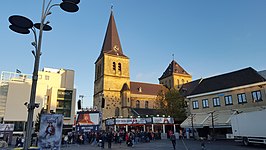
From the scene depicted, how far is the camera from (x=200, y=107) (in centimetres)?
3562

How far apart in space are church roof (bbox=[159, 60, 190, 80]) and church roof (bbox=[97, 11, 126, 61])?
68.2ft

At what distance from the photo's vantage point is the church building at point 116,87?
54.6 metres

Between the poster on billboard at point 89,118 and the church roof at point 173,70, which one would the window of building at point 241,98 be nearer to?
the poster on billboard at point 89,118

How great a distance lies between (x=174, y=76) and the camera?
236ft

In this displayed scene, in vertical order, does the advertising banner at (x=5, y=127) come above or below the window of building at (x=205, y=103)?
below

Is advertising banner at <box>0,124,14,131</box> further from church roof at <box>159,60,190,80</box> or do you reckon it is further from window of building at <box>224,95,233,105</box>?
church roof at <box>159,60,190,80</box>

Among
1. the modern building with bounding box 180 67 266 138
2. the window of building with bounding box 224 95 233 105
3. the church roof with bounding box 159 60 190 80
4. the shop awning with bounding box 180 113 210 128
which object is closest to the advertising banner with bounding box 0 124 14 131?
the modern building with bounding box 180 67 266 138

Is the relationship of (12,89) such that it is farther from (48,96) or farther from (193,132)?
(193,132)

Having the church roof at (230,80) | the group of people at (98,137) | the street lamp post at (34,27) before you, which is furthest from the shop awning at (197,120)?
the street lamp post at (34,27)

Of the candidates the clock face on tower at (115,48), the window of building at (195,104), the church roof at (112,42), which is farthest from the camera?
the clock face on tower at (115,48)

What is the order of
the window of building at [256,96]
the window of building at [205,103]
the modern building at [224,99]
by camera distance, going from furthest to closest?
the window of building at [205,103] < the modern building at [224,99] < the window of building at [256,96]

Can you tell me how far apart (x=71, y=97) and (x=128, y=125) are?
34.9 m

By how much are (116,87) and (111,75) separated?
355 cm

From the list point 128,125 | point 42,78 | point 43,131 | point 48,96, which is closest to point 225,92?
point 128,125
